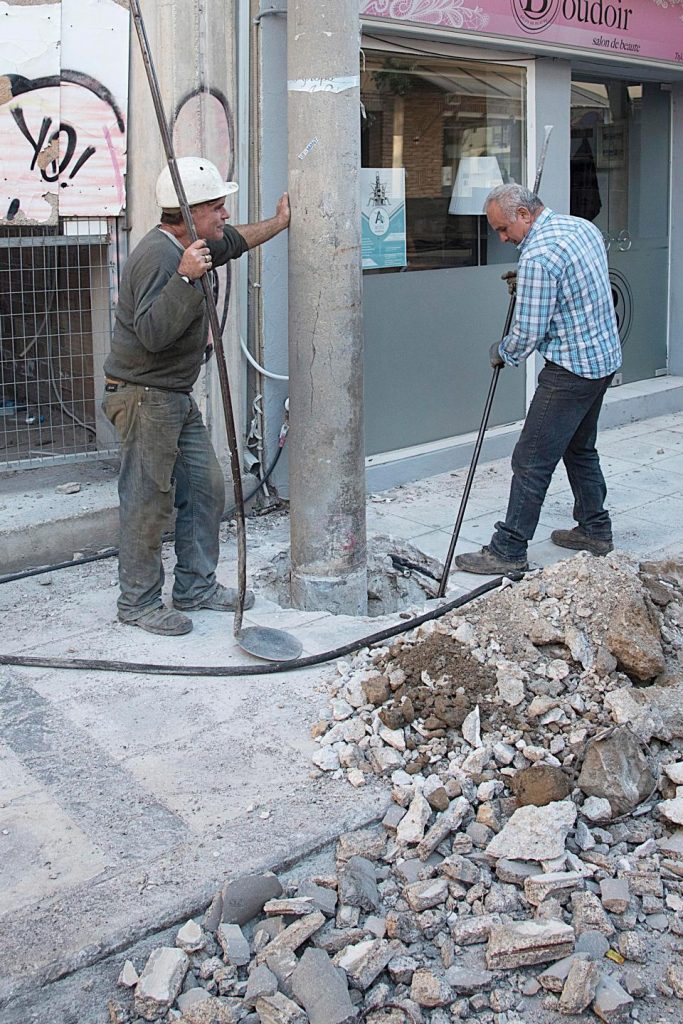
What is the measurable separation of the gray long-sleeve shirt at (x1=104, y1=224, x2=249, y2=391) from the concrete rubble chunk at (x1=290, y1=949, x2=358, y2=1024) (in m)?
2.60

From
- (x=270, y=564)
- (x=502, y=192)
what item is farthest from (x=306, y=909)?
(x=502, y=192)

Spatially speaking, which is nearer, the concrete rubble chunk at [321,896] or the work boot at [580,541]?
the concrete rubble chunk at [321,896]

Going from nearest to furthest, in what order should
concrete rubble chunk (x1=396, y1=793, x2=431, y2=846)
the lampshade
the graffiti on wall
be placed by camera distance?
concrete rubble chunk (x1=396, y1=793, x2=431, y2=846) → the graffiti on wall → the lampshade

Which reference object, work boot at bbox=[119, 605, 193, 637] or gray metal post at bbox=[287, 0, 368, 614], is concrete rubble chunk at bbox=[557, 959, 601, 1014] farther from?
gray metal post at bbox=[287, 0, 368, 614]

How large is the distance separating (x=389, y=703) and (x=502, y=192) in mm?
2808

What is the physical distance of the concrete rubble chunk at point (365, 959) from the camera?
316 centimetres

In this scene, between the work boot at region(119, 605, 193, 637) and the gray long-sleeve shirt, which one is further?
the work boot at region(119, 605, 193, 637)

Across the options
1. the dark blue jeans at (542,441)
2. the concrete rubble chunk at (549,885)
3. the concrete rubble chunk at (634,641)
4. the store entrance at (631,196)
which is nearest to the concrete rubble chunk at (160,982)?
the concrete rubble chunk at (549,885)

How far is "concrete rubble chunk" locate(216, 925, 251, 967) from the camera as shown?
3244 millimetres

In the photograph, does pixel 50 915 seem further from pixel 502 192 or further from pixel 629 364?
pixel 629 364

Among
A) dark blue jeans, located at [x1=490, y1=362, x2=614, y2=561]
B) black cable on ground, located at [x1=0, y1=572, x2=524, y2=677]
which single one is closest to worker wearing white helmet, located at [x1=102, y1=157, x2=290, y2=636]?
black cable on ground, located at [x1=0, y1=572, x2=524, y2=677]

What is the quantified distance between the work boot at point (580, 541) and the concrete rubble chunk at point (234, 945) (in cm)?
374

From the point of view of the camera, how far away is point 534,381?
8945 millimetres

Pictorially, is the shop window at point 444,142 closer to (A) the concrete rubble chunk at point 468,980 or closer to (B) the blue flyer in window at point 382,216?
(B) the blue flyer in window at point 382,216
